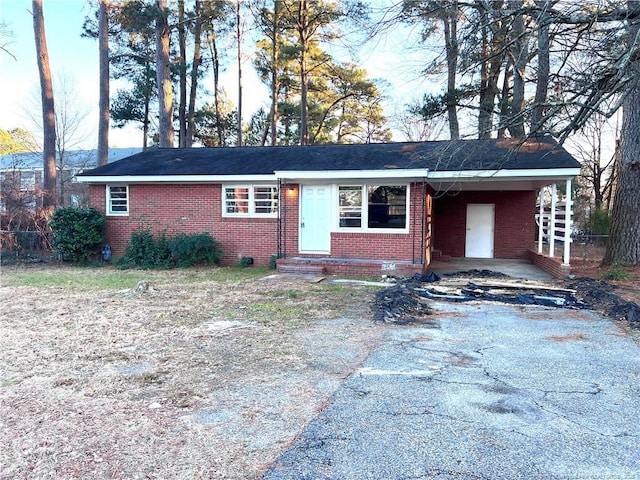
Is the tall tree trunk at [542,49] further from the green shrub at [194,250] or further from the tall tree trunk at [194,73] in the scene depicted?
the tall tree trunk at [194,73]

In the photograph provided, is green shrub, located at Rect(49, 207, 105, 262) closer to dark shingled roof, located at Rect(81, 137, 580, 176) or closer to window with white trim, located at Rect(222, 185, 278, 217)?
dark shingled roof, located at Rect(81, 137, 580, 176)

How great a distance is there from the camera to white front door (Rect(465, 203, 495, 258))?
15.8m

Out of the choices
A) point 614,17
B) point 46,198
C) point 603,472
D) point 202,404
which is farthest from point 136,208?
point 603,472

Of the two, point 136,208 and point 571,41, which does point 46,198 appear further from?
point 571,41

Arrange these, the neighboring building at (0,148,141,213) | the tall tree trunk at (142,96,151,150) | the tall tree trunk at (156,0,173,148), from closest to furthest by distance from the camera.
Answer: the neighboring building at (0,148,141,213) → the tall tree trunk at (156,0,173,148) → the tall tree trunk at (142,96,151,150)

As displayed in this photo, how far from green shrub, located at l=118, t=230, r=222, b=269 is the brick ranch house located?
17.5 inches

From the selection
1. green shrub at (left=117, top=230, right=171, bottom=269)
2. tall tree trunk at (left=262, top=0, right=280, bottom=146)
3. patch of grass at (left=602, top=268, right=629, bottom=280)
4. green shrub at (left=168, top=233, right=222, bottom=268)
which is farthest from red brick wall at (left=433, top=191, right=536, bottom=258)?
tall tree trunk at (left=262, top=0, right=280, bottom=146)

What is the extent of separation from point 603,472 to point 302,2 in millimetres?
24334

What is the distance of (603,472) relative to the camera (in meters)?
2.60

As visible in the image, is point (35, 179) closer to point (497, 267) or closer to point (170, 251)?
point (170, 251)

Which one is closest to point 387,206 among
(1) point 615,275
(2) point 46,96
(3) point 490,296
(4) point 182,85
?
(3) point 490,296

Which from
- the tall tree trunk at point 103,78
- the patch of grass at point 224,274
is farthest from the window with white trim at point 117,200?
the tall tree trunk at point 103,78

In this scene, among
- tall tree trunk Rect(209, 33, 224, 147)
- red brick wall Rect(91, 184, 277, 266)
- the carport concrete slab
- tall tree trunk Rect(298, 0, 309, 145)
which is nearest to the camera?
the carport concrete slab

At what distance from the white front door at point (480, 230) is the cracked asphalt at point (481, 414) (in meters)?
10.6
